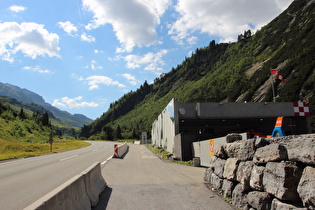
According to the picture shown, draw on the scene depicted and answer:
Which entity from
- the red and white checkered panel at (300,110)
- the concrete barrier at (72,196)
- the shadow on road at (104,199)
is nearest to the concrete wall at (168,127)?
the red and white checkered panel at (300,110)

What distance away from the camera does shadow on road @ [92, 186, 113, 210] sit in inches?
237

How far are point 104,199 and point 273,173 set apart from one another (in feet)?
15.2

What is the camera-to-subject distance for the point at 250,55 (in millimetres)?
111250

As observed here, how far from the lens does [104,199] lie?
268 inches

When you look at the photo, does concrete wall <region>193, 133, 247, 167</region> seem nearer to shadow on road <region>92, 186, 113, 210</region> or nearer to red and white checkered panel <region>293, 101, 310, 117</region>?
→ shadow on road <region>92, 186, 113, 210</region>

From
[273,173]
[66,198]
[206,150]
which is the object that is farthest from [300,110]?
[66,198]

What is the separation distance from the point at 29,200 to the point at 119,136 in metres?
120

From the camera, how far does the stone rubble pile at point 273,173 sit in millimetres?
3924

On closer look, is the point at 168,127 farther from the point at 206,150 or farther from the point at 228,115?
the point at 206,150

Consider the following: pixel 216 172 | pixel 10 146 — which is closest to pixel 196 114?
pixel 216 172

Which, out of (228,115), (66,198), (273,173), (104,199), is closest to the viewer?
(66,198)

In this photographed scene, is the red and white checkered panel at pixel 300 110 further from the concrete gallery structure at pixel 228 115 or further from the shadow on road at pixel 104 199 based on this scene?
the shadow on road at pixel 104 199

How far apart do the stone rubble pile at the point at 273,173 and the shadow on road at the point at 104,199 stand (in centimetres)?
343

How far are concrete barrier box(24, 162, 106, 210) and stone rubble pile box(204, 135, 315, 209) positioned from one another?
376cm
